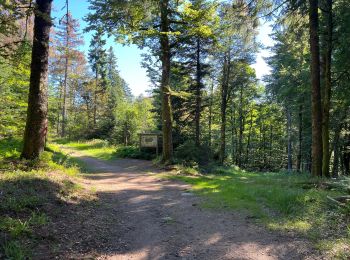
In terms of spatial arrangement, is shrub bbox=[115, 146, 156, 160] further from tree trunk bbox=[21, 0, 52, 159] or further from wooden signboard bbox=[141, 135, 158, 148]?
tree trunk bbox=[21, 0, 52, 159]

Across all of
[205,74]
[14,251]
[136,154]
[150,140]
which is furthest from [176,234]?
[205,74]

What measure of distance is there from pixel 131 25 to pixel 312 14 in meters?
7.11

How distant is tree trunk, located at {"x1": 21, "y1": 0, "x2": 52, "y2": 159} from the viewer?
900 cm

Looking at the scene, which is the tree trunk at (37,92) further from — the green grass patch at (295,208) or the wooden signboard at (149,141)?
the wooden signboard at (149,141)

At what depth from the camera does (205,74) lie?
74.9 feet

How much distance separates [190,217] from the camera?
6.54 meters

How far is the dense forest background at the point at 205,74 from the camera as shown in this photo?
38.3ft

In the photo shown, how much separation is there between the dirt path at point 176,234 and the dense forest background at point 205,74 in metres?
4.74

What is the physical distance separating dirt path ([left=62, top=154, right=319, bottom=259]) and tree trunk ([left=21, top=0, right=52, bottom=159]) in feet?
8.65

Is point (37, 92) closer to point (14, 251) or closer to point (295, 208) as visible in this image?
point (14, 251)

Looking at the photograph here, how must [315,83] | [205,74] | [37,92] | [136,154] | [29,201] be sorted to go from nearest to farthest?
[29,201] < [37,92] < [315,83] < [136,154] < [205,74]

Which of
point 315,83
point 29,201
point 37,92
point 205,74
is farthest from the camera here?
point 205,74

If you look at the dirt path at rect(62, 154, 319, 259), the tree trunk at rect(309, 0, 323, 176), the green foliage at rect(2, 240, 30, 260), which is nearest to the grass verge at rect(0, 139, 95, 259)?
the green foliage at rect(2, 240, 30, 260)

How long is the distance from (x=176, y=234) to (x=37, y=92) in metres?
6.02
